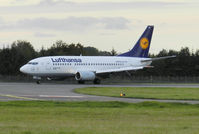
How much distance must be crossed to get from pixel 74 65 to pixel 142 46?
13093 mm

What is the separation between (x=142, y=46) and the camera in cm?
7819

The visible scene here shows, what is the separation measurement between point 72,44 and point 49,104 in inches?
4069

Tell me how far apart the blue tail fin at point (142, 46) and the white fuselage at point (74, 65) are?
127 cm

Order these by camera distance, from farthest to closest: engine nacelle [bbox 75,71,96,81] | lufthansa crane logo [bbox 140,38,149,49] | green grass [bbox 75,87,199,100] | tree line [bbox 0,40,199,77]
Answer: tree line [bbox 0,40,199,77]
lufthansa crane logo [bbox 140,38,149,49]
engine nacelle [bbox 75,71,96,81]
green grass [bbox 75,87,199,100]

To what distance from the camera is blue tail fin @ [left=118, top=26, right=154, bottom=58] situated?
7788 cm

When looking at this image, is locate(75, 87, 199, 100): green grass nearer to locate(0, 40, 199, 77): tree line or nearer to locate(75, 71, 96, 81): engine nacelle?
locate(75, 71, 96, 81): engine nacelle

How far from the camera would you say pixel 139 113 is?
23703mm

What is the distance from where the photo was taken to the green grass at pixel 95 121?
55.5 feet

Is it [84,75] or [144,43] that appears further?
[144,43]

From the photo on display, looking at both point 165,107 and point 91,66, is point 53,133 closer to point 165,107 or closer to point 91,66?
point 165,107

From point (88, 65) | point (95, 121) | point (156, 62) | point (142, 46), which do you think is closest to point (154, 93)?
point (95, 121)

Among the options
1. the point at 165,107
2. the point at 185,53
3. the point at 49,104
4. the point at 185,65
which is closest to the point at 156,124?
the point at 165,107

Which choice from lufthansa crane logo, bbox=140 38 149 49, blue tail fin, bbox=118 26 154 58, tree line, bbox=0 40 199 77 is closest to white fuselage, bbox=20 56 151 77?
blue tail fin, bbox=118 26 154 58

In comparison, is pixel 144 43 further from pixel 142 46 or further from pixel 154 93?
pixel 154 93
